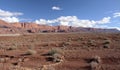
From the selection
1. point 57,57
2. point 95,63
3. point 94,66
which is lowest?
point 94,66

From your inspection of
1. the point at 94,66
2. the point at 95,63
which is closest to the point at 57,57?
the point at 95,63

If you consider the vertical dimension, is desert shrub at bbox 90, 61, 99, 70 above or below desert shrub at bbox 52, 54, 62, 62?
below

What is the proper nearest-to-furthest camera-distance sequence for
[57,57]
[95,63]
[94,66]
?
1. [94,66]
2. [95,63]
3. [57,57]

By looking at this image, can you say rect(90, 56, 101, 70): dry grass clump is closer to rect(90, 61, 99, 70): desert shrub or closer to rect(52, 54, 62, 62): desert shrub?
rect(90, 61, 99, 70): desert shrub

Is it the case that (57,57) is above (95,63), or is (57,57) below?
above

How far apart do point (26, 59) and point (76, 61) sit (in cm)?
385

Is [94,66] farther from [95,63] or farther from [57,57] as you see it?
[57,57]

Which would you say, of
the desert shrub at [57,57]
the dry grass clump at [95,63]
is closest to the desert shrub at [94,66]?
the dry grass clump at [95,63]

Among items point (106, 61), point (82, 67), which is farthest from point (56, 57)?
point (106, 61)

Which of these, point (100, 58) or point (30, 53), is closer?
point (100, 58)

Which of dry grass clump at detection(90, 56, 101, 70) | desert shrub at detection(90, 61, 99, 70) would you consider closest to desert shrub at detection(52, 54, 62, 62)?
dry grass clump at detection(90, 56, 101, 70)

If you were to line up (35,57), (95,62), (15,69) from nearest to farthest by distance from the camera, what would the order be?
(15,69), (95,62), (35,57)

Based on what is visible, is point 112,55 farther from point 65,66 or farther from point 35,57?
point 35,57

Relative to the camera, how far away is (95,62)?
14086 millimetres
